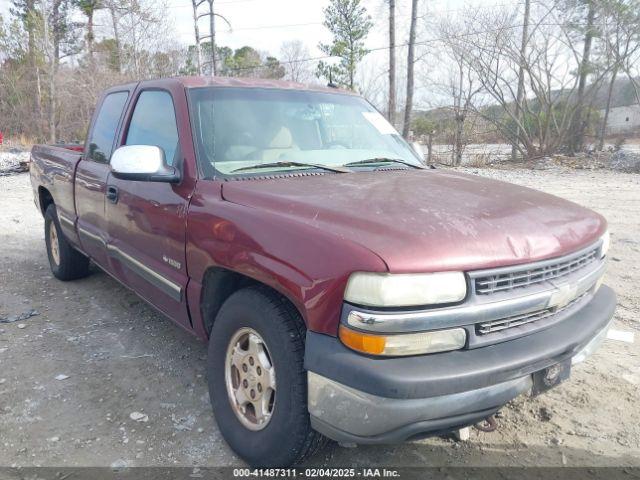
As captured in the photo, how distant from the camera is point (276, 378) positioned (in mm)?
2125

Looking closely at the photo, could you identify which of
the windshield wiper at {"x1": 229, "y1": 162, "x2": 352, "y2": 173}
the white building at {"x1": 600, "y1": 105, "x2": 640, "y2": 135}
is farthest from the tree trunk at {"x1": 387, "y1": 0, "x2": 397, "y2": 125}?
the windshield wiper at {"x1": 229, "y1": 162, "x2": 352, "y2": 173}

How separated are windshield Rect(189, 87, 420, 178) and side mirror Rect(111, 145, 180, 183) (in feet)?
0.69

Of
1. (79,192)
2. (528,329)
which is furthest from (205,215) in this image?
(79,192)

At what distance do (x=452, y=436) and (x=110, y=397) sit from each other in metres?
1.99

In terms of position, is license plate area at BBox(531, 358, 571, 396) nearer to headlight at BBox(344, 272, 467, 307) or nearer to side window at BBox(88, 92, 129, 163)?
headlight at BBox(344, 272, 467, 307)

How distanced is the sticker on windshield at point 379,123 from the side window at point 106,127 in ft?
5.94

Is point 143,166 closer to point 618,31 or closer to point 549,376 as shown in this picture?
point 549,376

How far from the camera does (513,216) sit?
2.22m

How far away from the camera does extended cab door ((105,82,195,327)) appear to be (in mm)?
2838

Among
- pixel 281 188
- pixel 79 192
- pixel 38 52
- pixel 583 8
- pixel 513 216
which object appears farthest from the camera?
pixel 38 52

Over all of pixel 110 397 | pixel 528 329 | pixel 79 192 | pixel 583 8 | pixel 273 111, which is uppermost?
pixel 583 8

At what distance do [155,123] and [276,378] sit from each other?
2.01 meters

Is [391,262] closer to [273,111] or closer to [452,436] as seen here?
[452,436]

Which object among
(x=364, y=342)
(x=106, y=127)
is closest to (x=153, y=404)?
(x=364, y=342)
